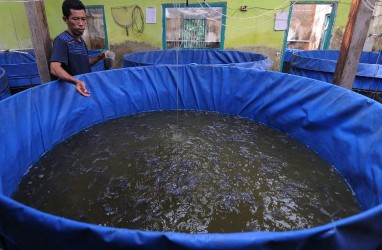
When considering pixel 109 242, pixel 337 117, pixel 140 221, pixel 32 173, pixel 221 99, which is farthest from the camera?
pixel 221 99

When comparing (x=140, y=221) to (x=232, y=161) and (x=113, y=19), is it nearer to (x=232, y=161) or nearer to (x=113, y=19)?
(x=232, y=161)

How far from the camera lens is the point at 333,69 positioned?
5.57 meters

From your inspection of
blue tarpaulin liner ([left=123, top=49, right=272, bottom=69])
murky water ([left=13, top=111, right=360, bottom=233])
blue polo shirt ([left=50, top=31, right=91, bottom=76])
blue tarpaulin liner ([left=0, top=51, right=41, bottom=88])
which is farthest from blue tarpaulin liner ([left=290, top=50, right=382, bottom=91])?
blue tarpaulin liner ([left=0, top=51, right=41, bottom=88])

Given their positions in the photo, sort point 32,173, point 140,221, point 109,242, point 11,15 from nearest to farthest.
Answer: point 109,242
point 140,221
point 32,173
point 11,15

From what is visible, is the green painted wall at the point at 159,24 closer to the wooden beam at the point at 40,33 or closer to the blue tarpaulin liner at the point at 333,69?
the blue tarpaulin liner at the point at 333,69

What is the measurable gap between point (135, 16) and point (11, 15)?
3.79 meters

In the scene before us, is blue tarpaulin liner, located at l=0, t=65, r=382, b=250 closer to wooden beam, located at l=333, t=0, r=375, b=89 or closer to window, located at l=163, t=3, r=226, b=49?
wooden beam, located at l=333, t=0, r=375, b=89

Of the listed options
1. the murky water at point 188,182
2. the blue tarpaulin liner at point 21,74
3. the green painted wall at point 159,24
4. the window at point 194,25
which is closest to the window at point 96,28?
the green painted wall at point 159,24

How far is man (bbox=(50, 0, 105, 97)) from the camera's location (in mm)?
2885

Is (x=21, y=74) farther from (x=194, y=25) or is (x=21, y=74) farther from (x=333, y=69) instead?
(x=333, y=69)

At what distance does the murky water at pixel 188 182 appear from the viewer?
6.95ft

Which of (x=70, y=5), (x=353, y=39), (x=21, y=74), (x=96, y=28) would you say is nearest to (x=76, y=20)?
(x=70, y=5)

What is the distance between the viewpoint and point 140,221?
81.1 inches

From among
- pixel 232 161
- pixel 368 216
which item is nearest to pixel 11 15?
pixel 232 161
